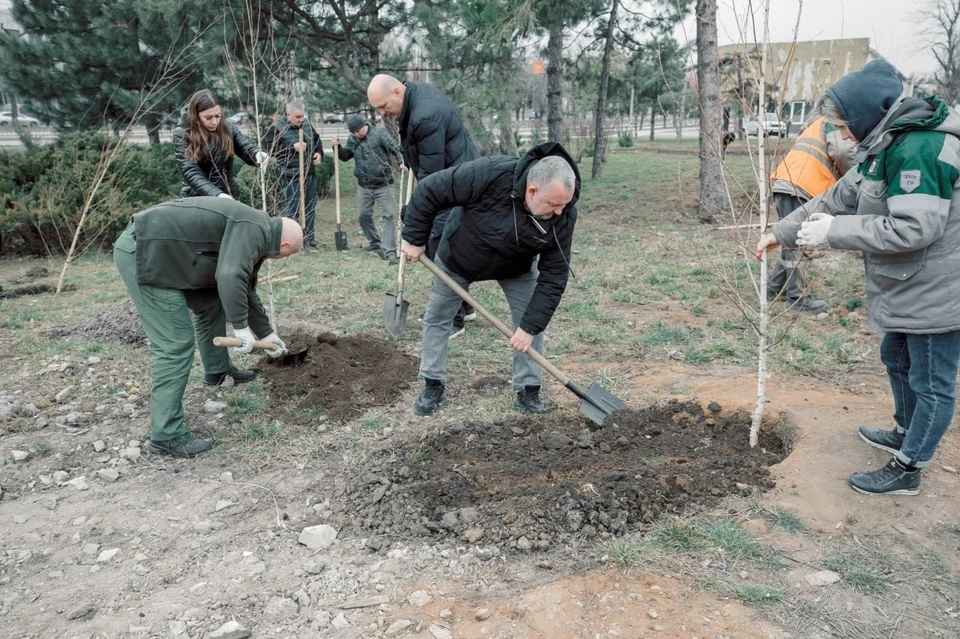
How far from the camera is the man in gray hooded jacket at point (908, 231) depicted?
2557 millimetres

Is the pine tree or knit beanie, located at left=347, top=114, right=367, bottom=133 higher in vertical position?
the pine tree

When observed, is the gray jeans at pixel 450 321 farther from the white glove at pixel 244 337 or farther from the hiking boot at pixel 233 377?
the hiking boot at pixel 233 377

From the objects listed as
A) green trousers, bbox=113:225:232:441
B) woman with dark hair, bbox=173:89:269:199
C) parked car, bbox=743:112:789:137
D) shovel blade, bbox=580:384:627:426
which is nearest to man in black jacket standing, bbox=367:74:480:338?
woman with dark hair, bbox=173:89:269:199

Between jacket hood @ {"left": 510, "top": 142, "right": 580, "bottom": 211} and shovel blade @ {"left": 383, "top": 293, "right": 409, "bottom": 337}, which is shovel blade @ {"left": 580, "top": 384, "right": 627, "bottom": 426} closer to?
jacket hood @ {"left": 510, "top": 142, "right": 580, "bottom": 211}

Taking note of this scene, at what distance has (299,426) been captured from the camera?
4.12m

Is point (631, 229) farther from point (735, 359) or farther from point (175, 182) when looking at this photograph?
point (175, 182)

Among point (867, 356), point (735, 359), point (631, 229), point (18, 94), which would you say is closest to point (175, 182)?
point (18, 94)

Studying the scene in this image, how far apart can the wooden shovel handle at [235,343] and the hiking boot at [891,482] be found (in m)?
3.15

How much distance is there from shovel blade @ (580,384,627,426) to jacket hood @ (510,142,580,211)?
1.18 meters

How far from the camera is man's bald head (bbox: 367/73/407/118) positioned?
485 cm

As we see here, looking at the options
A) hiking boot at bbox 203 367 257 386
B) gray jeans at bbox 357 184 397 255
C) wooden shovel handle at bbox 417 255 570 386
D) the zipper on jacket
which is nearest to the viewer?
the zipper on jacket

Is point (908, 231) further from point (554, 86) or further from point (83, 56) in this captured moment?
point (554, 86)

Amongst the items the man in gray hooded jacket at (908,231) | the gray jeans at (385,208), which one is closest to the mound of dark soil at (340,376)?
the man in gray hooded jacket at (908,231)

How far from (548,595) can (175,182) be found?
10.7 metres
